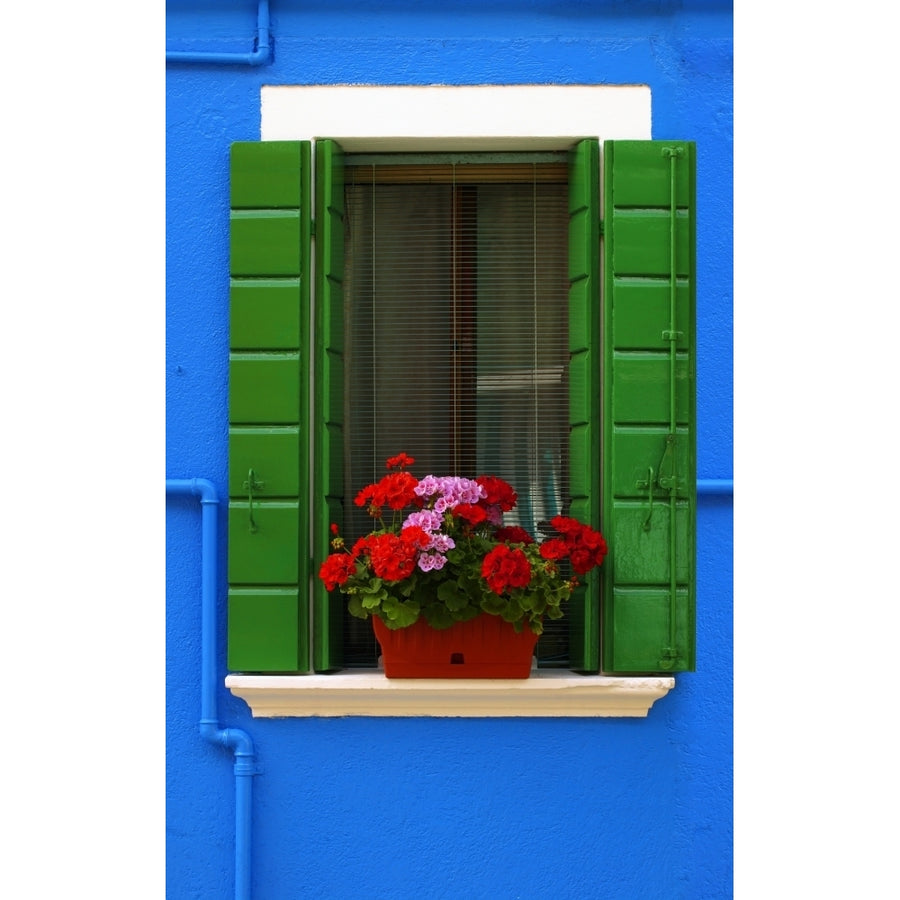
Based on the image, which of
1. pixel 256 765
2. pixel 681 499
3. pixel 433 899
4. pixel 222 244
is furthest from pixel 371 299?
pixel 433 899

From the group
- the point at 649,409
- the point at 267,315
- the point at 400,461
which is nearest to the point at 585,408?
the point at 649,409

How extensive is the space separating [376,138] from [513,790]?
2130 mm

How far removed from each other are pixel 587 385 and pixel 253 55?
152 cm

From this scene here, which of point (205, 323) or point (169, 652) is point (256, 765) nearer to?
point (169, 652)

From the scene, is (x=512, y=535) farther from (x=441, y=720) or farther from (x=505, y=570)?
(x=441, y=720)

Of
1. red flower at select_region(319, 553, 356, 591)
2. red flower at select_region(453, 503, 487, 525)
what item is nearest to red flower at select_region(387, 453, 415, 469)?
red flower at select_region(453, 503, 487, 525)

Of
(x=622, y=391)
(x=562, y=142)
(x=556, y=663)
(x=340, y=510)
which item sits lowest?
(x=556, y=663)

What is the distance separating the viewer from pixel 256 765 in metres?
4.12

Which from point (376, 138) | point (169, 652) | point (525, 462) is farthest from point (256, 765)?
point (376, 138)

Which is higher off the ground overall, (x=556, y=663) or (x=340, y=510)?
(x=340, y=510)

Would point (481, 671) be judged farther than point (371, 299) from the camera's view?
No

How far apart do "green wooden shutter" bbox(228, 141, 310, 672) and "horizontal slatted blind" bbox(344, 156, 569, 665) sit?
0.27 meters

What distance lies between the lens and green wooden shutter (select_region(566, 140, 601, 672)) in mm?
4109

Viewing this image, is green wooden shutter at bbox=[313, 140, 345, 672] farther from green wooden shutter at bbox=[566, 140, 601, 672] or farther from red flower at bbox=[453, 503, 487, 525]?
green wooden shutter at bbox=[566, 140, 601, 672]
